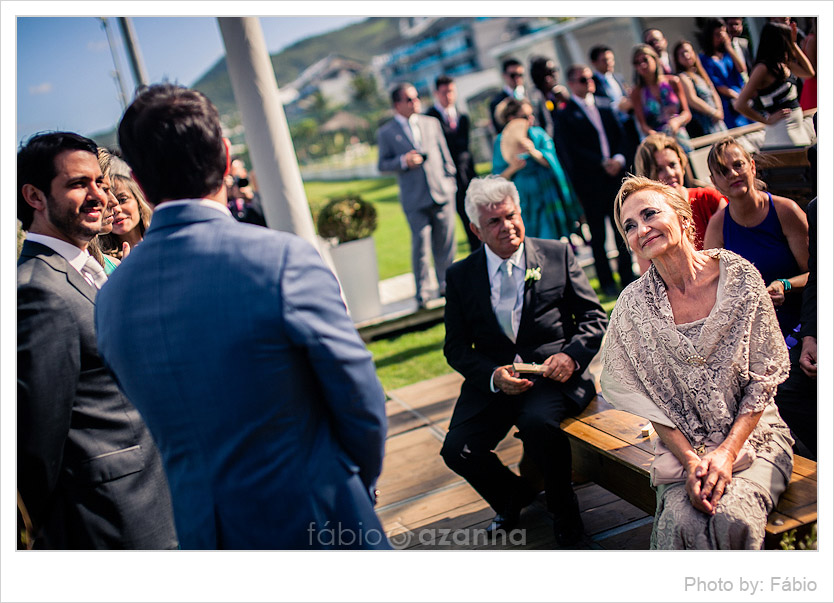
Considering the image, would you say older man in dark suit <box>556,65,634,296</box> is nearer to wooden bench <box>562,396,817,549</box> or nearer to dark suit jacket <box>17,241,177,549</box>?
wooden bench <box>562,396,817,549</box>

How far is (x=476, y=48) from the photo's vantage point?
54.4 m

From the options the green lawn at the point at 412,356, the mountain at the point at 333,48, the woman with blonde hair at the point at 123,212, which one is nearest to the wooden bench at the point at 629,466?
the woman with blonde hair at the point at 123,212

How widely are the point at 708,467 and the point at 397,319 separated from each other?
15.6ft

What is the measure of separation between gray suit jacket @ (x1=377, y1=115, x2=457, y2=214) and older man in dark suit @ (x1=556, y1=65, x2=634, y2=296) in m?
1.32

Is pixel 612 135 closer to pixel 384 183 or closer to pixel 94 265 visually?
pixel 94 265

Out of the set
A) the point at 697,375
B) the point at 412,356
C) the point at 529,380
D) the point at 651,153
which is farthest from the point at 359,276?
the point at 697,375

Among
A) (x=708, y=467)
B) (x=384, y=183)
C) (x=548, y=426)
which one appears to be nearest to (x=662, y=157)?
(x=548, y=426)

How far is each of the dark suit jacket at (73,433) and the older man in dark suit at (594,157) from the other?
15.1ft

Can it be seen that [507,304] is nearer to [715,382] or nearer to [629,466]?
[629,466]

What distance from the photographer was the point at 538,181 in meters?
6.21

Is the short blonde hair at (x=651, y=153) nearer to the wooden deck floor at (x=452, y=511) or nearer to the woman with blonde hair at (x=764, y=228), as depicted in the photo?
the woman with blonde hair at (x=764, y=228)

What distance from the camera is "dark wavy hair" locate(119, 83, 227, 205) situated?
65.2 inches

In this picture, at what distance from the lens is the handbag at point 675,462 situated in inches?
93.4

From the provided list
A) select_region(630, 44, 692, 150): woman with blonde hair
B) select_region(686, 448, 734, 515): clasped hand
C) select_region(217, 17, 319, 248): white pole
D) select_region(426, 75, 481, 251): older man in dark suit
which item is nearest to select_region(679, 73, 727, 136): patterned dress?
select_region(630, 44, 692, 150): woman with blonde hair
